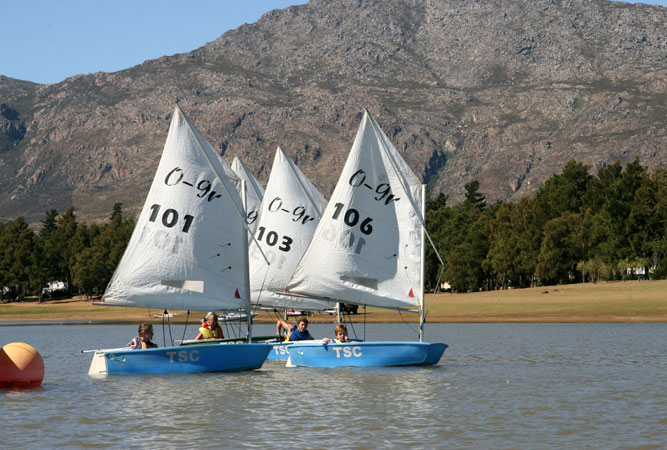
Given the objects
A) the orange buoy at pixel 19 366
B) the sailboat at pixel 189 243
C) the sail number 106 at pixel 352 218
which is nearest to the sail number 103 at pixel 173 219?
the sailboat at pixel 189 243

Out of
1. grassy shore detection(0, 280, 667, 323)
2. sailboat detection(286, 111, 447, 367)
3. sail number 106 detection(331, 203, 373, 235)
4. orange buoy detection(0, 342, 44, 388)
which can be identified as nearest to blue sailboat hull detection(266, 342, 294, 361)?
sailboat detection(286, 111, 447, 367)

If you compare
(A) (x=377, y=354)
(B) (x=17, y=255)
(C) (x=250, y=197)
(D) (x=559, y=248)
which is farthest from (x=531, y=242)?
(A) (x=377, y=354)

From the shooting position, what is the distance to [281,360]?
147 feet

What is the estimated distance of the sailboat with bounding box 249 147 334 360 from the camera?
175ft

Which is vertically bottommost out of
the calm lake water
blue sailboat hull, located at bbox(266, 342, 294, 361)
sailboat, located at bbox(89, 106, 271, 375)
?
the calm lake water

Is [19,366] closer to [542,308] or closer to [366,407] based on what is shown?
[366,407]

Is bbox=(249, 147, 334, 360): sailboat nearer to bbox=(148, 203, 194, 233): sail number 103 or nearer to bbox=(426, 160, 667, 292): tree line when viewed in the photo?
bbox=(148, 203, 194, 233): sail number 103

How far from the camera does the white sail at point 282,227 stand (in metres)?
53.4

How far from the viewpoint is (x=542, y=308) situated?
98500 mm

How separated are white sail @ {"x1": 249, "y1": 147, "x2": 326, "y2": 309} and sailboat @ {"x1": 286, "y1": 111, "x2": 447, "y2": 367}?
11945 mm

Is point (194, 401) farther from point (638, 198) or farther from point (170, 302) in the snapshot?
point (638, 198)

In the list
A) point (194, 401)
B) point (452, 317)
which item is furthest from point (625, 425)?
point (452, 317)

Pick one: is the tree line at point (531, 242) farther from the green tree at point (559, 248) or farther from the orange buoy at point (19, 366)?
the orange buoy at point (19, 366)

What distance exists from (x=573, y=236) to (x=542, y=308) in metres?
36.1
